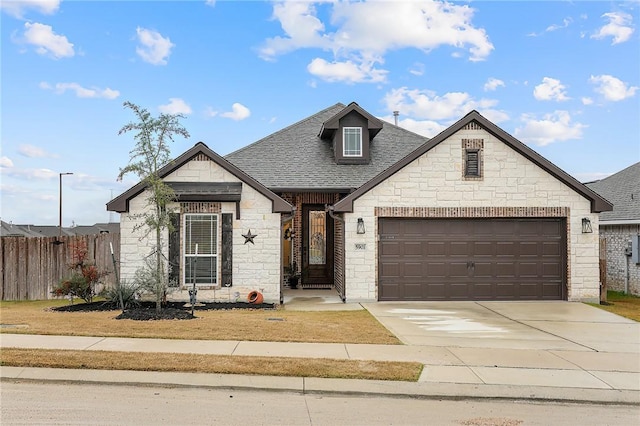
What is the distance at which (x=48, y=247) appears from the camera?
15703mm

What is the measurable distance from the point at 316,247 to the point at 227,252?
4712mm

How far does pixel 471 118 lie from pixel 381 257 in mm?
4797

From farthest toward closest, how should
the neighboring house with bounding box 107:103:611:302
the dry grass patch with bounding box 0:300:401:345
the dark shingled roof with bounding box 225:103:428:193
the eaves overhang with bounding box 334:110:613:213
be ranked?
the dark shingled roof with bounding box 225:103:428:193 → the eaves overhang with bounding box 334:110:613:213 → the neighboring house with bounding box 107:103:611:302 → the dry grass patch with bounding box 0:300:401:345

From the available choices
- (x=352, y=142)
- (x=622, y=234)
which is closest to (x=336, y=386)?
(x=352, y=142)

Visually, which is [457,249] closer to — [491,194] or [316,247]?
[491,194]

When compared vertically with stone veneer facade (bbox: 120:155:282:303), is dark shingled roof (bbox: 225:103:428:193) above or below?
above

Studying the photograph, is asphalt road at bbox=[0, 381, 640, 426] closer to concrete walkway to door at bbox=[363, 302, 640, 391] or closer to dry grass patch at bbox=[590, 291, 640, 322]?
concrete walkway to door at bbox=[363, 302, 640, 391]

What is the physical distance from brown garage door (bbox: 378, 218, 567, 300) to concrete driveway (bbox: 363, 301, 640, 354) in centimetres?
50

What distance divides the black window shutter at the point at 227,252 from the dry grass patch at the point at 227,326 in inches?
66.4

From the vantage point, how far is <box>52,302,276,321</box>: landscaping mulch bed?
11359 millimetres

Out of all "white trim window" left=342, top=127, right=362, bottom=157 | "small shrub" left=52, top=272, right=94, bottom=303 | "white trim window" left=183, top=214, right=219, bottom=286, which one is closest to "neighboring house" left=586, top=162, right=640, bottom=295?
"white trim window" left=342, top=127, right=362, bottom=157

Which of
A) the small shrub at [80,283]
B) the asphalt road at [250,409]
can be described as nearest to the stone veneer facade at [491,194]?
the small shrub at [80,283]

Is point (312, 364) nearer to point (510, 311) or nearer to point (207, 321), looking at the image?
point (207, 321)

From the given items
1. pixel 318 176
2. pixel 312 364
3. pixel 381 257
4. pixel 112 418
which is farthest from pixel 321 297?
pixel 112 418
